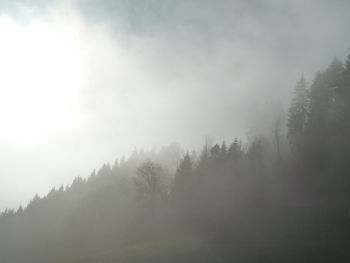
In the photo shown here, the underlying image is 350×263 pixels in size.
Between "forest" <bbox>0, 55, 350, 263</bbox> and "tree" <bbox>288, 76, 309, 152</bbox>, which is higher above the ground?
"tree" <bbox>288, 76, 309, 152</bbox>

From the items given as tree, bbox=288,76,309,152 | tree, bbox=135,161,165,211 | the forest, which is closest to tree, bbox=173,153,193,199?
the forest

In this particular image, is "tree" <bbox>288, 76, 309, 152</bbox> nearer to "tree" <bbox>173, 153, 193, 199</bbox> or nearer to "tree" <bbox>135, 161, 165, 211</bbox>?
"tree" <bbox>173, 153, 193, 199</bbox>

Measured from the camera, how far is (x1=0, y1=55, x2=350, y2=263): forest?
3412cm

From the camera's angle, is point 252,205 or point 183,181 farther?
point 183,181

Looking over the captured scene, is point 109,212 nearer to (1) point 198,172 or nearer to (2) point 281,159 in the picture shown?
→ (1) point 198,172

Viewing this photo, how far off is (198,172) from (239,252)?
103 ft

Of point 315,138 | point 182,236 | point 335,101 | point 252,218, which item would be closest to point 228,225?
point 252,218

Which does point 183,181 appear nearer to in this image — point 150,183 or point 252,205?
point 150,183

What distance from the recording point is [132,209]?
7044cm

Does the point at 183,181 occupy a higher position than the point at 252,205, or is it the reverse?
the point at 183,181

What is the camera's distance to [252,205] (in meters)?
48.2

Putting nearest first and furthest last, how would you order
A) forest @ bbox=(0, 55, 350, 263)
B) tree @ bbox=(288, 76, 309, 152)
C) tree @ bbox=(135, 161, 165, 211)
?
forest @ bbox=(0, 55, 350, 263)
tree @ bbox=(288, 76, 309, 152)
tree @ bbox=(135, 161, 165, 211)

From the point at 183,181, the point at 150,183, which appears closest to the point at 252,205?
the point at 183,181

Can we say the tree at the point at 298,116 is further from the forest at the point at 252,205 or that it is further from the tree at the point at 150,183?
the tree at the point at 150,183
